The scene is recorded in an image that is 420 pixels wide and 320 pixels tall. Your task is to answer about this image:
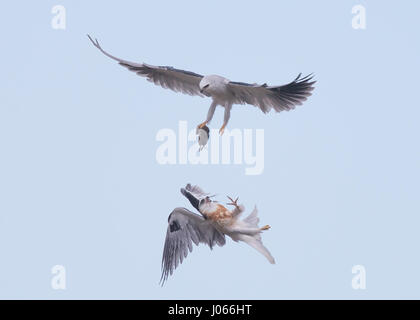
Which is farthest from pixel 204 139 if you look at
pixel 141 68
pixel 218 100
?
pixel 141 68

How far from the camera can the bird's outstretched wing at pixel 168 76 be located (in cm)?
1458

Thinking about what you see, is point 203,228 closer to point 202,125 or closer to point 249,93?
point 202,125

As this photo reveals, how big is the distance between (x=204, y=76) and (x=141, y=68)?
1146 millimetres

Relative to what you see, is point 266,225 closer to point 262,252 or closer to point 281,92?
point 262,252

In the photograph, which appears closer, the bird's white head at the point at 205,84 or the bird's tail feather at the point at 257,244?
the bird's tail feather at the point at 257,244

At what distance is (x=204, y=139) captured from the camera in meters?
14.0

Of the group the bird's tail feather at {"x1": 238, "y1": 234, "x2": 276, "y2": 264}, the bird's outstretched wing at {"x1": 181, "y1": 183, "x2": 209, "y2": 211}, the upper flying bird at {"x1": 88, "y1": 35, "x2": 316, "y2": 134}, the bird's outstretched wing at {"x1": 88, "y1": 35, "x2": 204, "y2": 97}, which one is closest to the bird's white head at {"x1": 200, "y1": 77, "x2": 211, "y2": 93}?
the upper flying bird at {"x1": 88, "y1": 35, "x2": 316, "y2": 134}

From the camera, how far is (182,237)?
14461 millimetres

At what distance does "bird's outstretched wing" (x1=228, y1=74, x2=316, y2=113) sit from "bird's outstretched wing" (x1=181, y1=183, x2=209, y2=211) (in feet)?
3.62

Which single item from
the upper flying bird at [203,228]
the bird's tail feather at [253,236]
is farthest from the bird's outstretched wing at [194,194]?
the bird's tail feather at [253,236]

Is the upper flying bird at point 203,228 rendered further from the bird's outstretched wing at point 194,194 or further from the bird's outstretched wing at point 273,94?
the bird's outstretched wing at point 273,94

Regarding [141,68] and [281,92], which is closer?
[281,92]

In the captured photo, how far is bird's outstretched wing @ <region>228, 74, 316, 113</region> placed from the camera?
13.8 m
